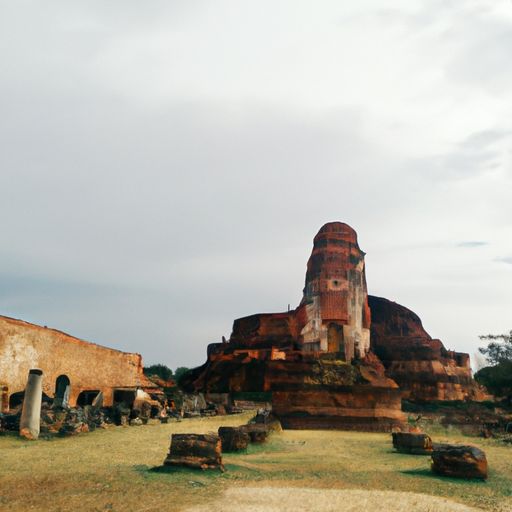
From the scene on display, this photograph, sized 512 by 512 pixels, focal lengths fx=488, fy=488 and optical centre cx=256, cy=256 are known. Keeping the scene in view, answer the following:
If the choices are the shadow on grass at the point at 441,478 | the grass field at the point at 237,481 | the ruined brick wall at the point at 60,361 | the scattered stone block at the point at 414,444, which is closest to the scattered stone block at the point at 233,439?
the grass field at the point at 237,481

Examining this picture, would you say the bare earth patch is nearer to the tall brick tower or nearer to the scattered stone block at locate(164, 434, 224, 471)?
the scattered stone block at locate(164, 434, 224, 471)

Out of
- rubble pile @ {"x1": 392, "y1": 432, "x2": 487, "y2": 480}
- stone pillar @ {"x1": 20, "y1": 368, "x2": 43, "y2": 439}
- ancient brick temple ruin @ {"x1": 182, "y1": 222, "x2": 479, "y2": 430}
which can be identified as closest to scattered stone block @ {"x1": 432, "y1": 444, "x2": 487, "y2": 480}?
rubble pile @ {"x1": 392, "y1": 432, "x2": 487, "y2": 480}

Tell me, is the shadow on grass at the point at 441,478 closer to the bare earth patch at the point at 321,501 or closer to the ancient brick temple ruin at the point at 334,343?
the bare earth patch at the point at 321,501

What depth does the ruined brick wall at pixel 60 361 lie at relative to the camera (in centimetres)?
1853

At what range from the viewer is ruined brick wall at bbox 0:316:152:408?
60.8ft

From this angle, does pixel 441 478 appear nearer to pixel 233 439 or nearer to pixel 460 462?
pixel 460 462

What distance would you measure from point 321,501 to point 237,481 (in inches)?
56.8

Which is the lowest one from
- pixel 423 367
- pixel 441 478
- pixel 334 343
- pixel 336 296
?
pixel 441 478

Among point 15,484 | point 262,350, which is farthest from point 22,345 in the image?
point 262,350

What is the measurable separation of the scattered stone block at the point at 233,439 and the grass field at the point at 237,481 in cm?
25

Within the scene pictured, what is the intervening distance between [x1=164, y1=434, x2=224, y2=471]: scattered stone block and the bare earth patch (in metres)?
1.13

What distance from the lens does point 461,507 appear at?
5.02m

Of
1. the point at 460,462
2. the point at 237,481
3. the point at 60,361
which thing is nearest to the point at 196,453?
the point at 237,481

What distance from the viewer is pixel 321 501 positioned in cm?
511
